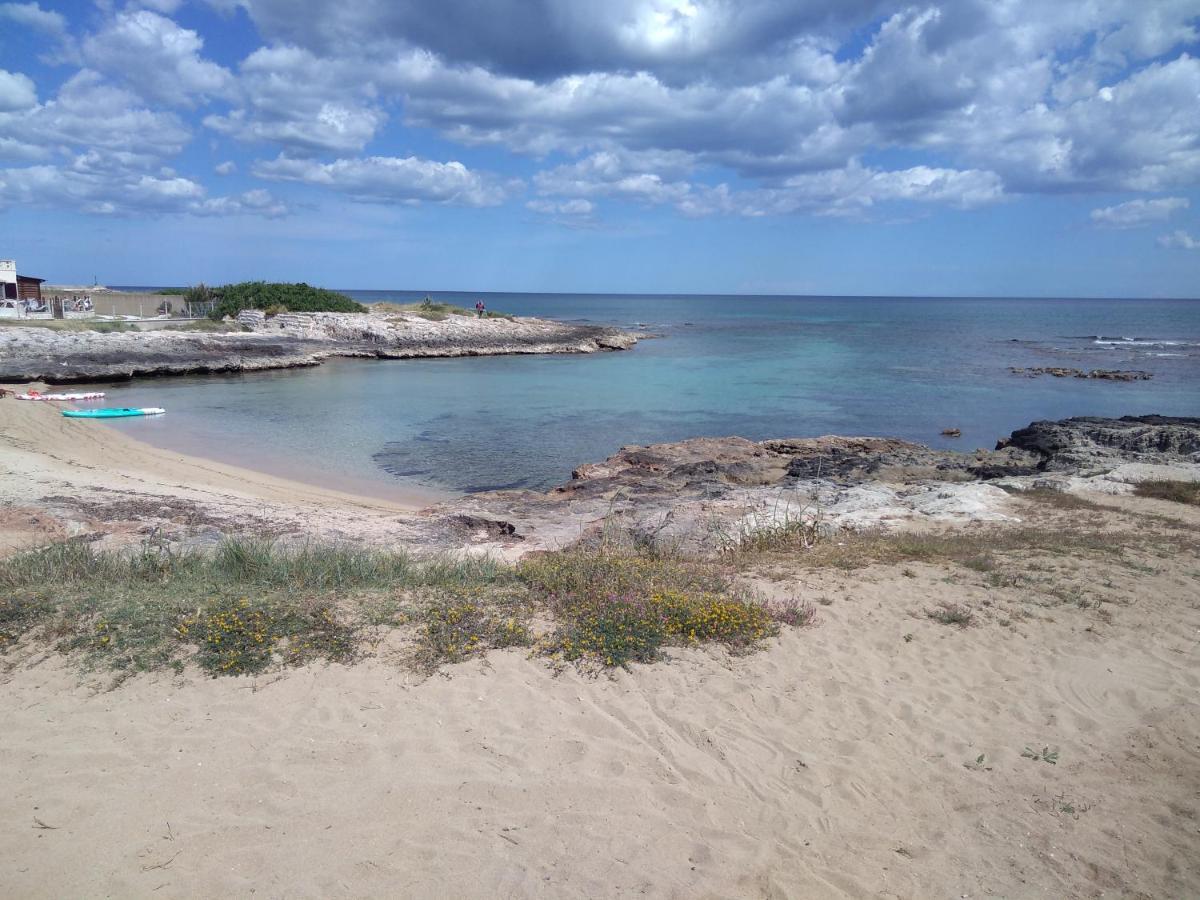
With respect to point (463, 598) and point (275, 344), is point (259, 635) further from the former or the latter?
point (275, 344)

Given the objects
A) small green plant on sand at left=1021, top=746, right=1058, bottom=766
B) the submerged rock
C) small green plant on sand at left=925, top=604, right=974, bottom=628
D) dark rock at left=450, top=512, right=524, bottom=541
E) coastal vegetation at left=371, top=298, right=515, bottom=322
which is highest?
coastal vegetation at left=371, top=298, right=515, bottom=322

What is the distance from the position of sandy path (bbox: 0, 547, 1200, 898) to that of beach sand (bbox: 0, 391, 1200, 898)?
2 centimetres

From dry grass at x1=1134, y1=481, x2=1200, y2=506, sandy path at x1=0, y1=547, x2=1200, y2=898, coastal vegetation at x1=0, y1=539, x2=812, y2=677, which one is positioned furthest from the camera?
dry grass at x1=1134, y1=481, x2=1200, y2=506

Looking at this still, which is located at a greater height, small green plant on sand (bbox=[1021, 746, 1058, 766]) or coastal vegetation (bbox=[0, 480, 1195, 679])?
coastal vegetation (bbox=[0, 480, 1195, 679])

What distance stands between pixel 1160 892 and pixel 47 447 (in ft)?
70.5

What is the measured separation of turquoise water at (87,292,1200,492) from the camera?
20.3 metres

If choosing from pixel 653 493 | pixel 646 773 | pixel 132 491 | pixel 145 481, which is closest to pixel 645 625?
pixel 646 773

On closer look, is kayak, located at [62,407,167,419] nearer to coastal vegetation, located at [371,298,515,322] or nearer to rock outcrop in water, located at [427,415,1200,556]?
rock outcrop in water, located at [427,415,1200,556]

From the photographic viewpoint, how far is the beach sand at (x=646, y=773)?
12.5 ft

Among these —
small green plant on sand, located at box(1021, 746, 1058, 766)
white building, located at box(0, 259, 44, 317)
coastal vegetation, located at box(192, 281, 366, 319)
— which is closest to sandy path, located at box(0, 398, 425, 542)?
small green plant on sand, located at box(1021, 746, 1058, 766)

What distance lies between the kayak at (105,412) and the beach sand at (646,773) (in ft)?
70.4

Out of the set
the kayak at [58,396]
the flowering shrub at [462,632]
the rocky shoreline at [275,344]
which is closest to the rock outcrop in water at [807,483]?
the flowering shrub at [462,632]

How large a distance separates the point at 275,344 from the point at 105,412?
19978mm

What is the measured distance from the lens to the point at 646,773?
461 centimetres
